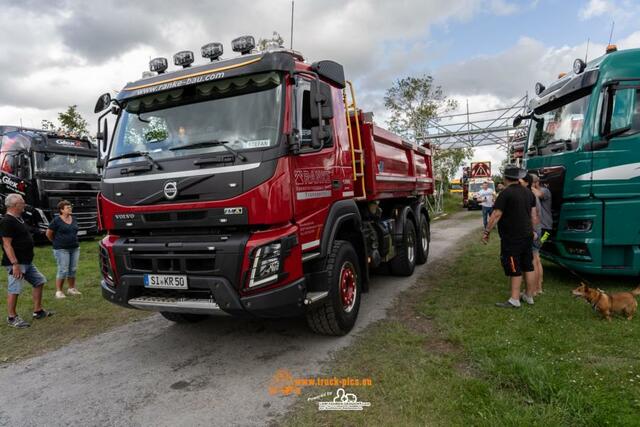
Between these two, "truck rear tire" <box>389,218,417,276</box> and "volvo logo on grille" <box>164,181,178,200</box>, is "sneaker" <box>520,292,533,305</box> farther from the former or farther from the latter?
"volvo logo on grille" <box>164,181,178,200</box>

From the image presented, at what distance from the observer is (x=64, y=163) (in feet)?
41.4

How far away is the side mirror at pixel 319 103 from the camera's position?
12.6ft

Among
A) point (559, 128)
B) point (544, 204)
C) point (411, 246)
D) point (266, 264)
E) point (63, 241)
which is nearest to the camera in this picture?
point (266, 264)

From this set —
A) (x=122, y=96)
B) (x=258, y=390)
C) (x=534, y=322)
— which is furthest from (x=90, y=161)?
(x=534, y=322)

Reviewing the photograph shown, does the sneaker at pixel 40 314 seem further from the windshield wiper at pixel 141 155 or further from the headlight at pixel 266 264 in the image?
the headlight at pixel 266 264

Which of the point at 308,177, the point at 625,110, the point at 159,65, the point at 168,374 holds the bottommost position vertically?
the point at 168,374

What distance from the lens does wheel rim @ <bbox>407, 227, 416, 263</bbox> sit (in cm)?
732

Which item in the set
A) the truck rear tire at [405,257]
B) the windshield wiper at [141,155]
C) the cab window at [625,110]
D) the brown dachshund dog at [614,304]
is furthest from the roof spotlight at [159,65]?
the cab window at [625,110]

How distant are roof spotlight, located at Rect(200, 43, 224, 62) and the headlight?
7.37 ft

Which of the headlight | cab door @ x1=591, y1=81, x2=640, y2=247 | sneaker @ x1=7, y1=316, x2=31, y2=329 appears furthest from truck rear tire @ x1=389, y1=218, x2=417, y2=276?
sneaker @ x1=7, y1=316, x2=31, y2=329

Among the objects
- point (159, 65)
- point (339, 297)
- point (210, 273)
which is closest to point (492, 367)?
point (339, 297)

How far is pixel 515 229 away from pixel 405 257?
2.34 meters

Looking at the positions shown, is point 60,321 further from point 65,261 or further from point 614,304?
point 614,304

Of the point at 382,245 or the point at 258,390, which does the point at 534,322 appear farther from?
the point at 258,390
